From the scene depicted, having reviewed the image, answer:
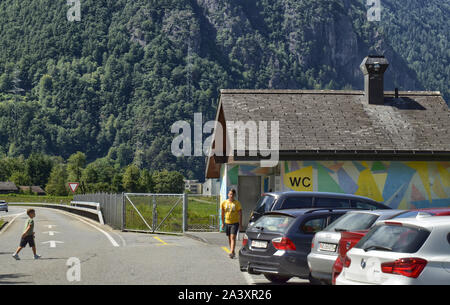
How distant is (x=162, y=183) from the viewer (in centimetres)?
19250

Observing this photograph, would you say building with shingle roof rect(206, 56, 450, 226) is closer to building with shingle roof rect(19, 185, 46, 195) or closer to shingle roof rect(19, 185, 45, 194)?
building with shingle roof rect(19, 185, 46, 195)

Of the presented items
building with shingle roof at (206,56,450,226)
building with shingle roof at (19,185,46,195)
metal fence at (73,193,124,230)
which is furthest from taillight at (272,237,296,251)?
building with shingle roof at (19,185,46,195)

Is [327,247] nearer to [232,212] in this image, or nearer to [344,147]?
[232,212]

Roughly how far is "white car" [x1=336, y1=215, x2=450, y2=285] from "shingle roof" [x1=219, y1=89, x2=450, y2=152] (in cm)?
1819

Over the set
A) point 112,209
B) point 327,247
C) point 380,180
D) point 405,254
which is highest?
point 405,254

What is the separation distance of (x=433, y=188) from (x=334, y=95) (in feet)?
20.5

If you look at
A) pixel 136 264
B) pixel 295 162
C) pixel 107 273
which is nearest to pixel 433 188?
pixel 295 162

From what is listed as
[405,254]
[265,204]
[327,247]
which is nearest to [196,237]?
[265,204]

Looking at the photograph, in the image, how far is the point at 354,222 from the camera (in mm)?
11773

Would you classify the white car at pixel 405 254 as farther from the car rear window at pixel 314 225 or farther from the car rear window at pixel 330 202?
the car rear window at pixel 330 202

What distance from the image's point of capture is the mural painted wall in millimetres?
27422

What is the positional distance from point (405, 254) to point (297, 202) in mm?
7808

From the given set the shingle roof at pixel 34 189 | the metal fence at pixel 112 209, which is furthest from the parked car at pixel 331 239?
the shingle roof at pixel 34 189

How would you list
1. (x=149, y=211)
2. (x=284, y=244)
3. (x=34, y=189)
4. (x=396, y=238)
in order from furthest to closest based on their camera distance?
(x=34, y=189) < (x=149, y=211) < (x=284, y=244) < (x=396, y=238)
